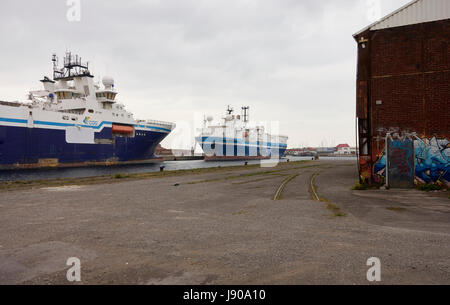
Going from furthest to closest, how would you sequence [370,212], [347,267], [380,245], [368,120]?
[368,120]
[370,212]
[380,245]
[347,267]

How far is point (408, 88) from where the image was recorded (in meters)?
14.0

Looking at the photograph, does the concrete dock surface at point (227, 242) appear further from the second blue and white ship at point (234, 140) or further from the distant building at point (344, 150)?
the distant building at point (344, 150)

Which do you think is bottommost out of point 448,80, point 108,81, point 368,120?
point 368,120

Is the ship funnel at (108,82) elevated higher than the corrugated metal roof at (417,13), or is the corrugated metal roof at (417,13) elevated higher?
the ship funnel at (108,82)

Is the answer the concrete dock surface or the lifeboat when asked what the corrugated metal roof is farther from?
the lifeboat

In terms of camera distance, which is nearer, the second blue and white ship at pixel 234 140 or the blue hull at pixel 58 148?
the blue hull at pixel 58 148

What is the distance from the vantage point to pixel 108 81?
5362 cm

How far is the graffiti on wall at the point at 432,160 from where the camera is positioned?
12992mm

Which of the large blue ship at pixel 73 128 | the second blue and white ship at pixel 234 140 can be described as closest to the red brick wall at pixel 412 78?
the large blue ship at pixel 73 128

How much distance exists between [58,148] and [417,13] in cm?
4660
